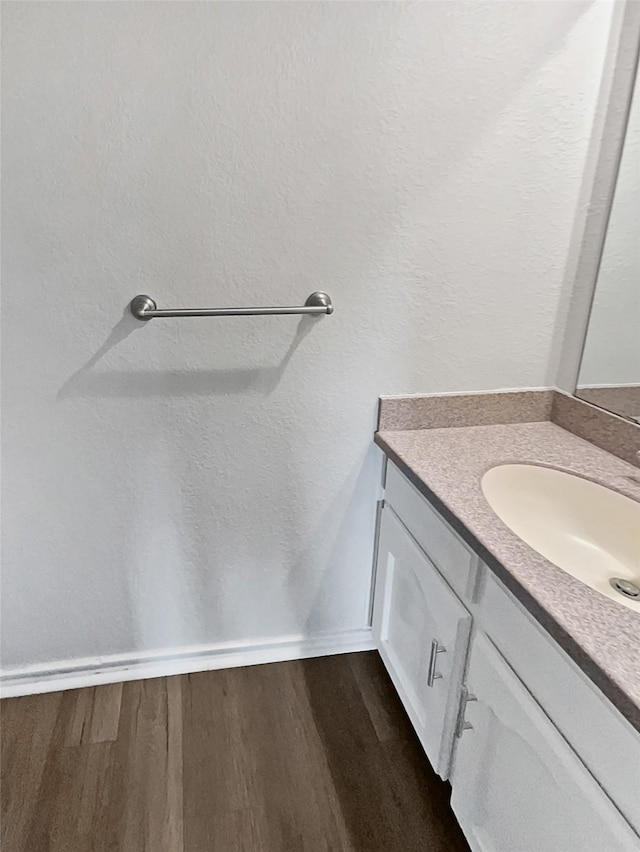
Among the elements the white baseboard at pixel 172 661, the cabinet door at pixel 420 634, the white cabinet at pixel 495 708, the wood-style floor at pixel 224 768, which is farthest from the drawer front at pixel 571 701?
the white baseboard at pixel 172 661

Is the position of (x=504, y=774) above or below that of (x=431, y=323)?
below

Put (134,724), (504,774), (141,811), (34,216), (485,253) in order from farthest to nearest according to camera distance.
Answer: (134,724)
(485,253)
(141,811)
(34,216)
(504,774)

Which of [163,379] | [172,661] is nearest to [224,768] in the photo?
[172,661]

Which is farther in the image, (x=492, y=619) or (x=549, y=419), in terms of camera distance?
(x=549, y=419)

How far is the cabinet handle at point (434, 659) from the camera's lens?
4.16 feet

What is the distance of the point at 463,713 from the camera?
121cm

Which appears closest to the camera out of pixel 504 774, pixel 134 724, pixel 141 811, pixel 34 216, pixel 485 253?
pixel 504 774

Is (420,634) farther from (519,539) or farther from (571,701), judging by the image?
(571,701)

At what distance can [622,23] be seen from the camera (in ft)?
4.32

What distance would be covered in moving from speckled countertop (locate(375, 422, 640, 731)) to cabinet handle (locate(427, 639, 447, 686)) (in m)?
0.29

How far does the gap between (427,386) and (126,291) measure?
739 millimetres

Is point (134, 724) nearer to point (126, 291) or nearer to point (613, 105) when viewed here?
point (126, 291)

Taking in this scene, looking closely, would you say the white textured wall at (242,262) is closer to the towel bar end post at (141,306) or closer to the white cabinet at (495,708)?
the towel bar end post at (141,306)

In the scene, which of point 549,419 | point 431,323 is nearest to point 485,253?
point 431,323
